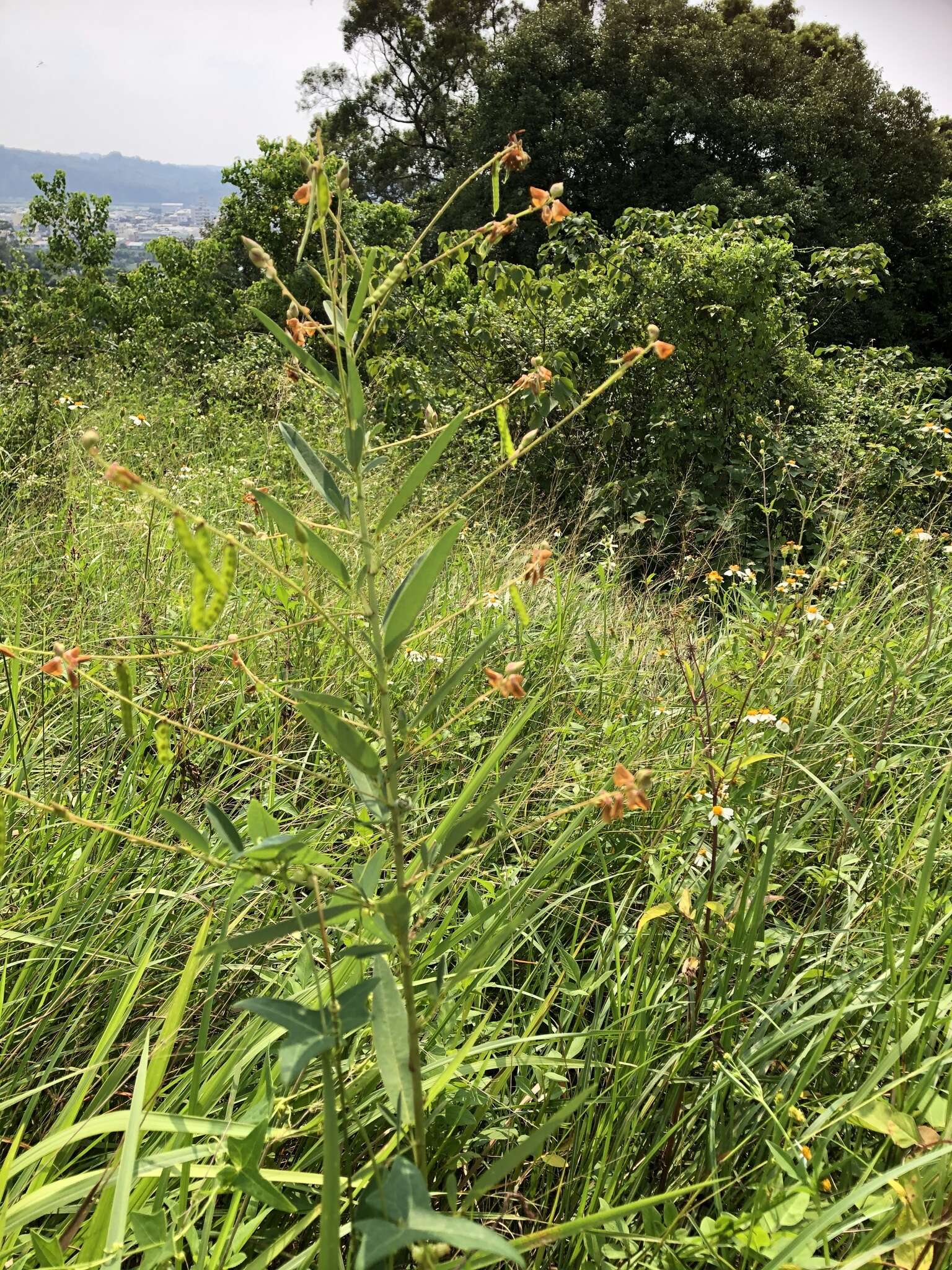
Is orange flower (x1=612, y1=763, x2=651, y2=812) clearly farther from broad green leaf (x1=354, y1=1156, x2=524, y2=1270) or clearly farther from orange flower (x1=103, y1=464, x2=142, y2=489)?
orange flower (x1=103, y1=464, x2=142, y2=489)

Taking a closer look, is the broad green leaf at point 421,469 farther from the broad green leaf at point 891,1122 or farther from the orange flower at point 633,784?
the broad green leaf at point 891,1122

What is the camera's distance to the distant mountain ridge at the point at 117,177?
115188 mm

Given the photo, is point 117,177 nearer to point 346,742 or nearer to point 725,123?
point 725,123

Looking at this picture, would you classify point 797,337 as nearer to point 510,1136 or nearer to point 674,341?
point 674,341

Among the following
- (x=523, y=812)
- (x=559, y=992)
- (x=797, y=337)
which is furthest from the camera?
(x=797, y=337)

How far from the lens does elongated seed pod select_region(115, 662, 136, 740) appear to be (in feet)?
1.94

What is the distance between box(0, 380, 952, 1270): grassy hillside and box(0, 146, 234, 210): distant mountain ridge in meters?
119

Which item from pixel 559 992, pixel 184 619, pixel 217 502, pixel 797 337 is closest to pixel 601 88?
pixel 797 337

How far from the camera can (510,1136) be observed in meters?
0.96

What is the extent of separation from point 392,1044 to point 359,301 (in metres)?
0.59

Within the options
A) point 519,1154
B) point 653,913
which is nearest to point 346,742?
point 519,1154

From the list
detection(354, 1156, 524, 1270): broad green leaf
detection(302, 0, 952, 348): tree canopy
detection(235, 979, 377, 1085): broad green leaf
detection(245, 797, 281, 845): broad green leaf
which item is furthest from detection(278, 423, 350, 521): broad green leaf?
detection(302, 0, 952, 348): tree canopy

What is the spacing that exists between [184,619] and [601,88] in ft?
43.4

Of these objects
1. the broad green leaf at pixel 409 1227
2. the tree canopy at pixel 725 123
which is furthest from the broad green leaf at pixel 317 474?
the tree canopy at pixel 725 123
